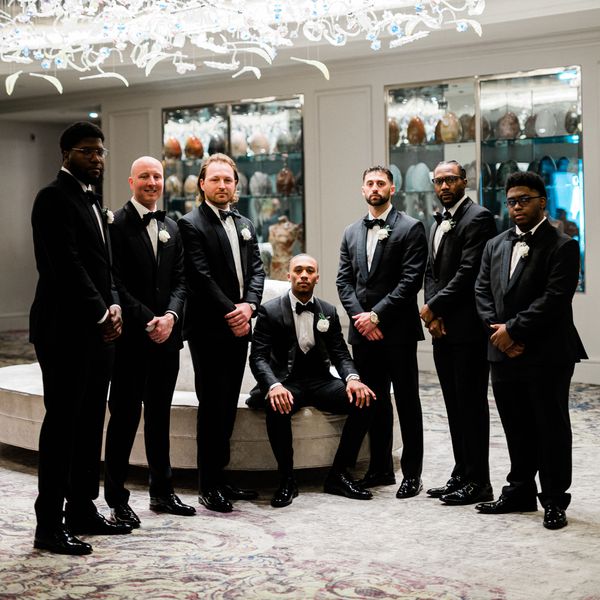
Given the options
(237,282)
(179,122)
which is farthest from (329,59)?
(237,282)

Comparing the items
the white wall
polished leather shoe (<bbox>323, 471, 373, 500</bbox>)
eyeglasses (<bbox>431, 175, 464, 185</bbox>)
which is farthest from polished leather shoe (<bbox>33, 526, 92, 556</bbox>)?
the white wall

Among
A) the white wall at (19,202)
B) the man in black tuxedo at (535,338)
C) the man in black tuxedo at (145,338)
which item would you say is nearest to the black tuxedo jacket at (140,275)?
the man in black tuxedo at (145,338)

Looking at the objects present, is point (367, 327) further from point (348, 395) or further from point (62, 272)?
point (62, 272)

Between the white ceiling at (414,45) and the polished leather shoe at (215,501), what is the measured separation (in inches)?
180

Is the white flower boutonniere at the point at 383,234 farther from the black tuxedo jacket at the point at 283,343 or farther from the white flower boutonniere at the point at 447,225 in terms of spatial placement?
the black tuxedo jacket at the point at 283,343

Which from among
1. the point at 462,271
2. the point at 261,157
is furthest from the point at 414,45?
the point at 462,271

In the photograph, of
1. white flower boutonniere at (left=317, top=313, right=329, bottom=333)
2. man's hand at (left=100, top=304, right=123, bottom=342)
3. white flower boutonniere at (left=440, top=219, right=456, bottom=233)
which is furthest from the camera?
white flower boutonniere at (left=317, top=313, right=329, bottom=333)

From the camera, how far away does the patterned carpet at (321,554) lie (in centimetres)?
343

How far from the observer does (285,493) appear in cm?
466

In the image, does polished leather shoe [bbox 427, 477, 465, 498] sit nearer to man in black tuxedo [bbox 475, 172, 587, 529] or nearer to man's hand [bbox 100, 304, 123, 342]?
man in black tuxedo [bbox 475, 172, 587, 529]

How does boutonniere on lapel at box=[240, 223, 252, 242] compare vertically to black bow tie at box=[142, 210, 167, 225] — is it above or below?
below

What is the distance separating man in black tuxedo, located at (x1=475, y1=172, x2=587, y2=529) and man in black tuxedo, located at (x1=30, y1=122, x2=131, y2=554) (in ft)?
5.62

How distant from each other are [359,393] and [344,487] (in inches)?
18.8

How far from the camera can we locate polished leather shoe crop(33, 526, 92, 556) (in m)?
3.83
